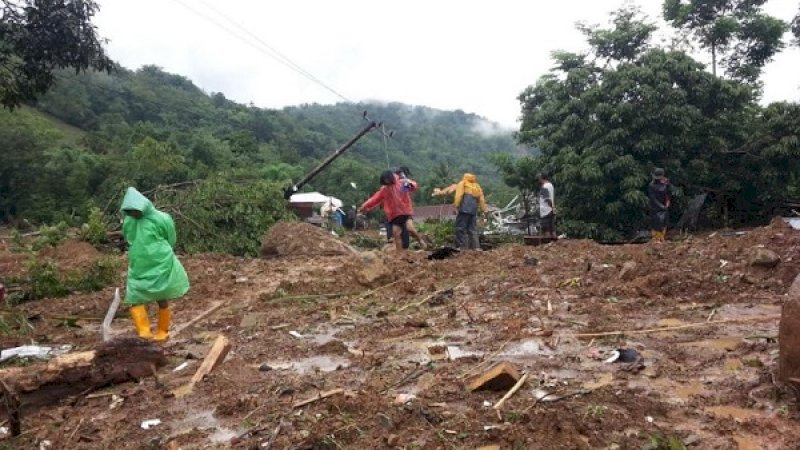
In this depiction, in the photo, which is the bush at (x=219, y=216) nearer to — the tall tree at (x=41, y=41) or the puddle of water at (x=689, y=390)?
→ the tall tree at (x=41, y=41)

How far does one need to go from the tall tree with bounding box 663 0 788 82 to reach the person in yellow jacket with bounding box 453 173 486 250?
444 inches

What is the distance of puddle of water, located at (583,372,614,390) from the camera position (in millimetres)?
3690

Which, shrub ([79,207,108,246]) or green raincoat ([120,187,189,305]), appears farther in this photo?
shrub ([79,207,108,246])

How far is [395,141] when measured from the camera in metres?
77.2

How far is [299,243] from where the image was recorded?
12.0m

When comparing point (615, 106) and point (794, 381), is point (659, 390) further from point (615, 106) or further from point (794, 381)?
point (615, 106)

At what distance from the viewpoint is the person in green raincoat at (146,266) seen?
18.9ft

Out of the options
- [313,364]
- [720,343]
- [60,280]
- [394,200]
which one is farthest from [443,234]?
[720,343]

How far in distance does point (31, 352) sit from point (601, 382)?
15.0ft

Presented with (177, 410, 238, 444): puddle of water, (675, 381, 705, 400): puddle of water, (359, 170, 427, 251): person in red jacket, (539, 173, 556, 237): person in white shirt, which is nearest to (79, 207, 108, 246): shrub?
(359, 170, 427, 251): person in red jacket

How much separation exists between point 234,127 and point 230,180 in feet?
153

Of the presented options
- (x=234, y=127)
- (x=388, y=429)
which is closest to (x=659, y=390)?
(x=388, y=429)

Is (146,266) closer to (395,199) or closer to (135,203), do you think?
(135,203)

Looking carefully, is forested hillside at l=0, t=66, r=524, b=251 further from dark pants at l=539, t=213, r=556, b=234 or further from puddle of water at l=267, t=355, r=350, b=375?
puddle of water at l=267, t=355, r=350, b=375
